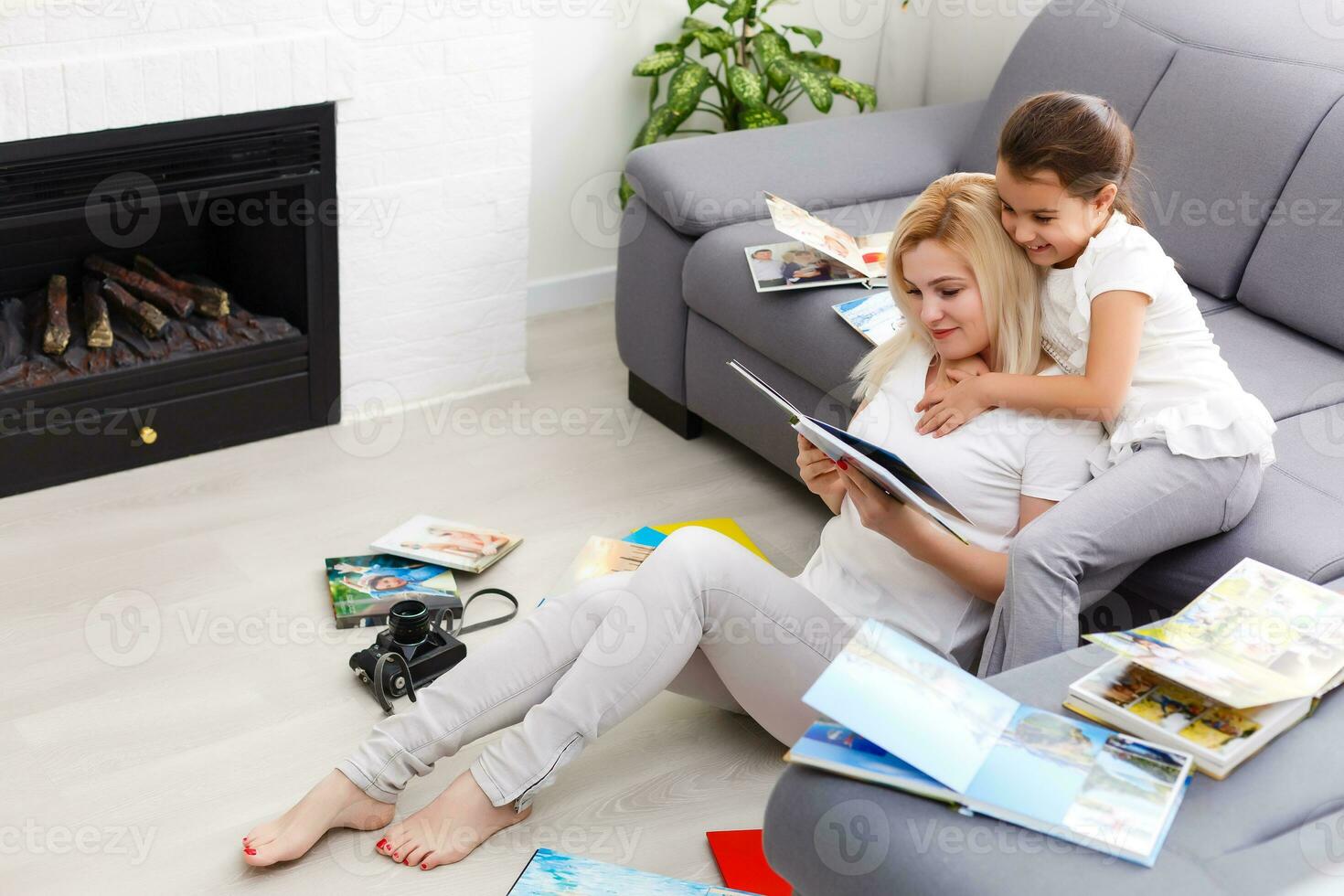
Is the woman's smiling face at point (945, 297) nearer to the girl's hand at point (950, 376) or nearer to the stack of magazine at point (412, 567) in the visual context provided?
the girl's hand at point (950, 376)

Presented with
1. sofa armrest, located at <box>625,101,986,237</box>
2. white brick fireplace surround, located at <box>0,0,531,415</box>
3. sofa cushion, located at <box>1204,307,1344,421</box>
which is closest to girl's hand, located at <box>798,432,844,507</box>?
sofa cushion, located at <box>1204,307,1344,421</box>

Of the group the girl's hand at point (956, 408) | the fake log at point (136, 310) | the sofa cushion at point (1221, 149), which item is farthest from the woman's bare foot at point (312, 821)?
the sofa cushion at point (1221, 149)

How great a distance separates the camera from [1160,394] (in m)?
1.84

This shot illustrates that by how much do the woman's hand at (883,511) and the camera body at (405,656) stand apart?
30.0 inches

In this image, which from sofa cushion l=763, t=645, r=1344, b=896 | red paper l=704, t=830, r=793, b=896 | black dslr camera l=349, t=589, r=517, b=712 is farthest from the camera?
black dslr camera l=349, t=589, r=517, b=712

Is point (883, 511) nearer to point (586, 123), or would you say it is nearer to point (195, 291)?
point (195, 291)

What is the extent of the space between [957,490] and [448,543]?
42.6 inches

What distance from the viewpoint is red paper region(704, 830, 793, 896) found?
1.80 meters

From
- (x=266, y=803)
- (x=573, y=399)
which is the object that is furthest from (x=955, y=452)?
(x=573, y=399)

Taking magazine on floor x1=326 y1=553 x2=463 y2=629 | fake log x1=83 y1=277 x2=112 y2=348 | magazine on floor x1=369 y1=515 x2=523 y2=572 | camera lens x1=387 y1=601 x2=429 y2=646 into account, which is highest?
fake log x1=83 y1=277 x2=112 y2=348

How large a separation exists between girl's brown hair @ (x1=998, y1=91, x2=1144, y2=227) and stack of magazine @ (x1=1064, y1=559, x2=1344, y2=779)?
22.4 inches

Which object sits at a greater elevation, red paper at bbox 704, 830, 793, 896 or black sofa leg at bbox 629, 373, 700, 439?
black sofa leg at bbox 629, 373, 700, 439

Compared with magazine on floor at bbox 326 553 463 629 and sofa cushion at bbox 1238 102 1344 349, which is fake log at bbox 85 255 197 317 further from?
sofa cushion at bbox 1238 102 1344 349

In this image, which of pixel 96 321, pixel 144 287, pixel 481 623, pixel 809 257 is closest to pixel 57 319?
pixel 96 321
